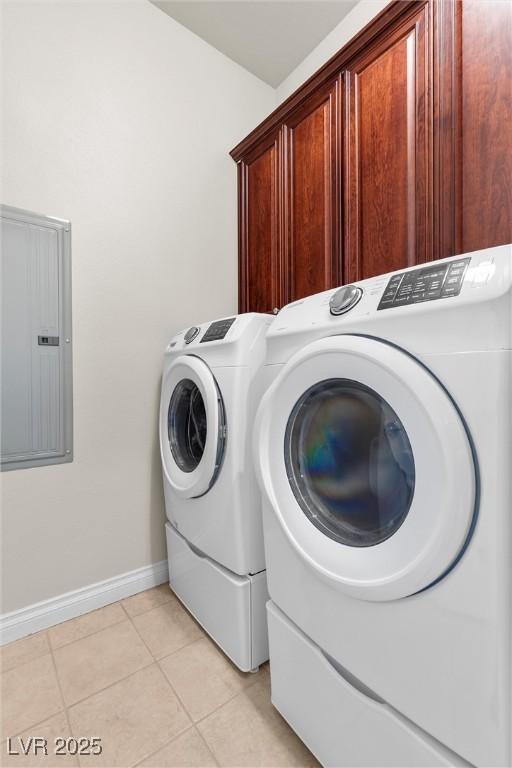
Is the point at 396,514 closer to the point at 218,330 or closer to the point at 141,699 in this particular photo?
the point at 218,330

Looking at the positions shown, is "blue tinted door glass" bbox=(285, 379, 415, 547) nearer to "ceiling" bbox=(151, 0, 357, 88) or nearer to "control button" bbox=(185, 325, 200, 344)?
"control button" bbox=(185, 325, 200, 344)

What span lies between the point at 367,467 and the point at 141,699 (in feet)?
3.41

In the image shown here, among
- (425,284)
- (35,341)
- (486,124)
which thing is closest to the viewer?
(425,284)

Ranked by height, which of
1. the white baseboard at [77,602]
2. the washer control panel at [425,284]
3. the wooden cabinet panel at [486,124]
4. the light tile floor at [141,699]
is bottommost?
the light tile floor at [141,699]

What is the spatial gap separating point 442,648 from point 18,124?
2.00 metres

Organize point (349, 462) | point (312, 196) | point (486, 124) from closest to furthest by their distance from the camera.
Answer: point (349, 462), point (486, 124), point (312, 196)

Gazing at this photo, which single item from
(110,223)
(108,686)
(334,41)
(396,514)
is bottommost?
(108,686)

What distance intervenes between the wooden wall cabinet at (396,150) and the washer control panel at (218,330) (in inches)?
19.4

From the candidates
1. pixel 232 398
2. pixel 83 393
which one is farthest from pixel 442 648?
pixel 83 393

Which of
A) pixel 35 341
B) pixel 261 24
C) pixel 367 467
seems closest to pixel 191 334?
pixel 35 341

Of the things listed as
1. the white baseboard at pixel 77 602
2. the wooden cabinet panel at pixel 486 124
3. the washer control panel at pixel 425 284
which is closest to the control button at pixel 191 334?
the washer control panel at pixel 425 284

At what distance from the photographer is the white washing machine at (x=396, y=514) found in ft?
1.79

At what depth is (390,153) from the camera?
4.08 feet

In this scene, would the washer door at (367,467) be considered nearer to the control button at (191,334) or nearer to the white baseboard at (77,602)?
the control button at (191,334)
